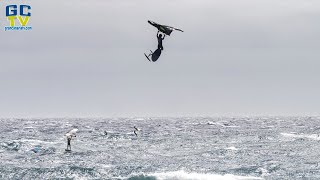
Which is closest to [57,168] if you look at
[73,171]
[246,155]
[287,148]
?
[73,171]

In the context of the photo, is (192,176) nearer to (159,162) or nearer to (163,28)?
(159,162)

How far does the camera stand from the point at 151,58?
49.9 feet

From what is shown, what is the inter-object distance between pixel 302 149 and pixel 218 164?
693 inches

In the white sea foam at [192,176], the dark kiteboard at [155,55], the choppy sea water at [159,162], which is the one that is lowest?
the white sea foam at [192,176]

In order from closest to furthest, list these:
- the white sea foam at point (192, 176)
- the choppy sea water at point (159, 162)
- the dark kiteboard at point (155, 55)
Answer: the dark kiteboard at point (155, 55) < the white sea foam at point (192, 176) < the choppy sea water at point (159, 162)

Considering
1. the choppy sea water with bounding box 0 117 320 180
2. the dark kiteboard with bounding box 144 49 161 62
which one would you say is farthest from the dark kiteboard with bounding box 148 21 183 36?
the choppy sea water with bounding box 0 117 320 180

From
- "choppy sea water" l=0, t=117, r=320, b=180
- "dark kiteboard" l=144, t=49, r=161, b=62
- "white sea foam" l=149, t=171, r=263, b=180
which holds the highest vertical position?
"dark kiteboard" l=144, t=49, r=161, b=62

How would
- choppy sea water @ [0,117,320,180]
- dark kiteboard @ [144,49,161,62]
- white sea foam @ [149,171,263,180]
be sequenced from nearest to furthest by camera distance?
dark kiteboard @ [144,49,161,62] < white sea foam @ [149,171,263,180] < choppy sea water @ [0,117,320,180]

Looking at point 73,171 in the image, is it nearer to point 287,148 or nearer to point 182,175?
point 182,175

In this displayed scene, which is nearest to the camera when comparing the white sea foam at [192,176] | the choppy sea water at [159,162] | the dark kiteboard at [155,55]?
the dark kiteboard at [155,55]

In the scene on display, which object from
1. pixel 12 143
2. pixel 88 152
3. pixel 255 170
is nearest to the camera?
pixel 255 170

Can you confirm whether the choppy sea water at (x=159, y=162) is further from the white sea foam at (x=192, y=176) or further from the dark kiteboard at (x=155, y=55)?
the dark kiteboard at (x=155, y=55)

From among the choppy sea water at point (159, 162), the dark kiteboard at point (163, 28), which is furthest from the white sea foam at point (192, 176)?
the dark kiteboard at point (163, 28)

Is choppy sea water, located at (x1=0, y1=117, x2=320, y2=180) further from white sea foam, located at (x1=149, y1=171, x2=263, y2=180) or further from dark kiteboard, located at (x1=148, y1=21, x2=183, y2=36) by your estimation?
dark kiteboard, located at (x1=148, y1=21, x2=183, y2=36)
